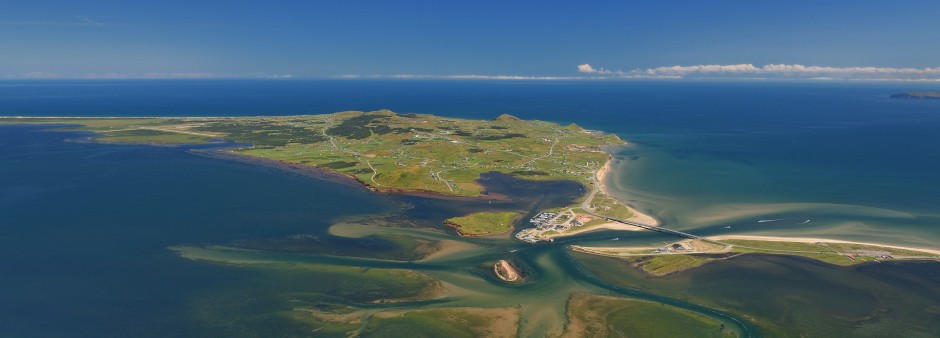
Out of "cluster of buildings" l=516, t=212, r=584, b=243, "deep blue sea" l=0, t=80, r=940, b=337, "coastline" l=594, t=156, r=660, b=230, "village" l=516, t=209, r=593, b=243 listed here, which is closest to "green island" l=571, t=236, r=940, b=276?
"deep blue sea" l=0, t=80, r=940, b=337

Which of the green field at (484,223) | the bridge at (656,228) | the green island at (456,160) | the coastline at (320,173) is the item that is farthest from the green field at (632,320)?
the coastline at (320,173)

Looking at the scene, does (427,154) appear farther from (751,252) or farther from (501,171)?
(751,252)

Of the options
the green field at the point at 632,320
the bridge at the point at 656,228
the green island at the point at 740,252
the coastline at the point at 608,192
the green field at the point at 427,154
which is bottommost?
the green field at the point at 632,320

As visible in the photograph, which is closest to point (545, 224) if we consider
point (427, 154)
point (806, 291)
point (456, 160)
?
point (806, 291)

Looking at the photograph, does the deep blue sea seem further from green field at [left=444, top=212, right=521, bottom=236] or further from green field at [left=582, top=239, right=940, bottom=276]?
green field at [left=444, top=212, right=521, bottom=236]

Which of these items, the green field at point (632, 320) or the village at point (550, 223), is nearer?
the green field at point (632, 320)

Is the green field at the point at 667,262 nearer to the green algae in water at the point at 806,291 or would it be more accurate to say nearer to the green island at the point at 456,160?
the green algae in water at the point at 806,291

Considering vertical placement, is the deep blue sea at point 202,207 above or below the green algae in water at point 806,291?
above
